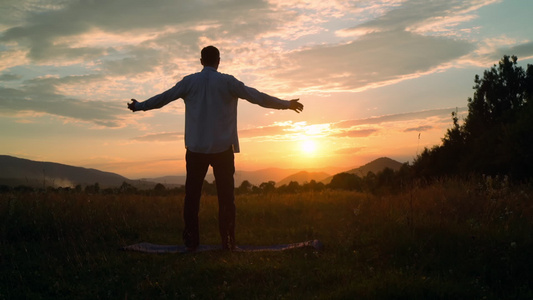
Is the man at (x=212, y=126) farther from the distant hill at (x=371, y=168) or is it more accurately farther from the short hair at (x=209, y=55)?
the distant hill at (x=371, y=168)

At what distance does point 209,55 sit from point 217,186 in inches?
81.3

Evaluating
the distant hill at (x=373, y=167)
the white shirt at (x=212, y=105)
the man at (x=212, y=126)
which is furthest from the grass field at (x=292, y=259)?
the distant hill at (x=373, y=167)

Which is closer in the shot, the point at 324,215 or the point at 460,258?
the point at 460,258

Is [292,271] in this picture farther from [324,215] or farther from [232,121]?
[324,215]

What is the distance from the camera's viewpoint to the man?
6.30m

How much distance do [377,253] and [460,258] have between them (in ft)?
3.23

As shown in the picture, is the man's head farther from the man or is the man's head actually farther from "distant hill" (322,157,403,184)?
"distant hill" (322,157,403,184)

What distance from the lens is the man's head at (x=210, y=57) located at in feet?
21.4

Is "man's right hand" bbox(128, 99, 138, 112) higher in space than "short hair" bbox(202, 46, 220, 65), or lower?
lower

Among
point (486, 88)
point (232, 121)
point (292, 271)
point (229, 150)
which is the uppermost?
point (486, 88)

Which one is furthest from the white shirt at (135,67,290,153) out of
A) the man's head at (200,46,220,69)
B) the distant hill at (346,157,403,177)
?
the distant hill at (346,157,403,177)

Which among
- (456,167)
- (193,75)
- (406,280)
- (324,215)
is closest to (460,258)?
(406,280)

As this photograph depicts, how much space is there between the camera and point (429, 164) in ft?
114

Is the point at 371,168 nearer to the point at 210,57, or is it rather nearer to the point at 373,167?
the point at 373,167
